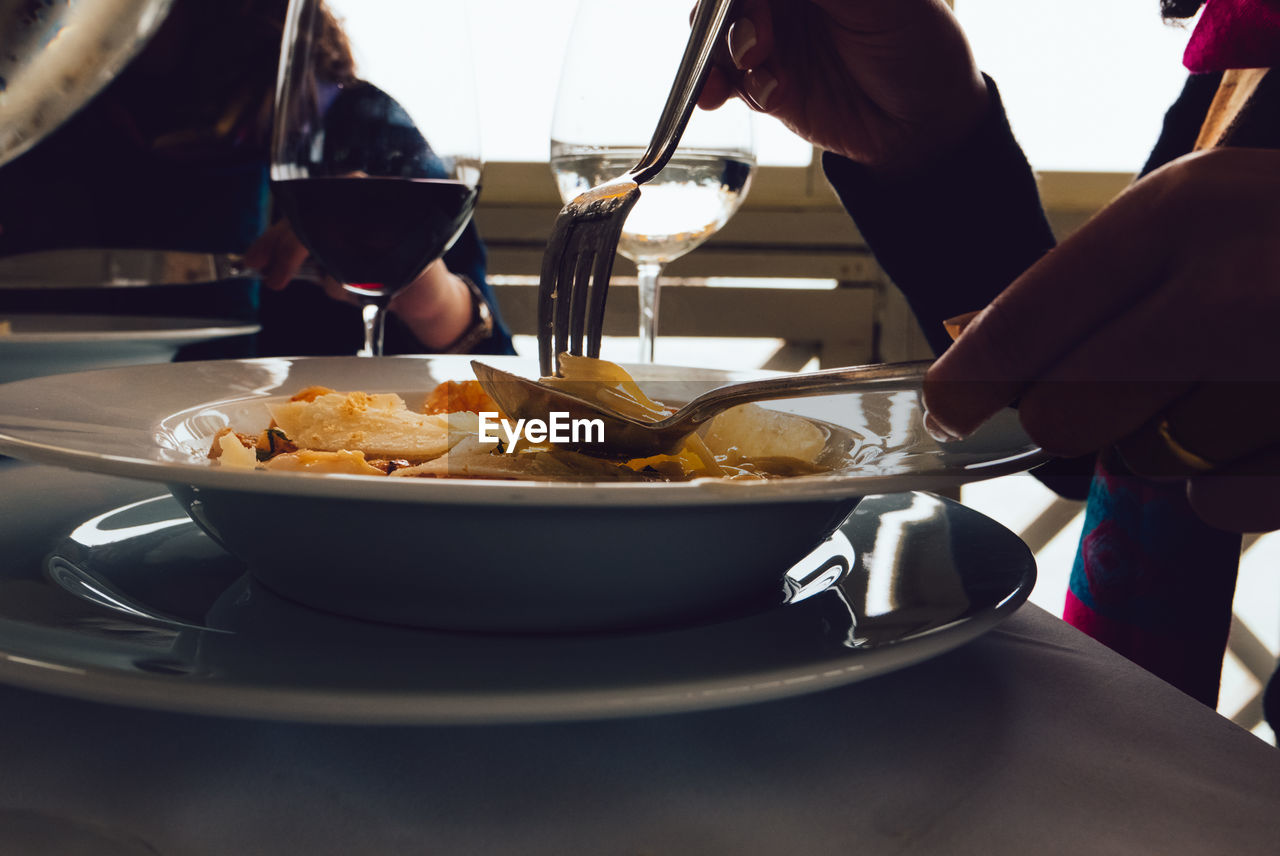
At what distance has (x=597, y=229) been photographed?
1.42ft

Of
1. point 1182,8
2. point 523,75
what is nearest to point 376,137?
point 1182,8

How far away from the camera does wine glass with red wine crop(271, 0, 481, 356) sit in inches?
20.5

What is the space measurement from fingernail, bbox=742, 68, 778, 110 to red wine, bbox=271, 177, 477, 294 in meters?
0.20

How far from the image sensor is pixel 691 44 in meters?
0.41

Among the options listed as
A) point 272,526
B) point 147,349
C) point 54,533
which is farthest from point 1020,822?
point 147,349

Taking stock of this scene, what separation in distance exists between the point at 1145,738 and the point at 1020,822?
6cm

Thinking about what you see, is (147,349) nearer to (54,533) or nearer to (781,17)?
(54,533)

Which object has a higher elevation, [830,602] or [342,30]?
[342,30]

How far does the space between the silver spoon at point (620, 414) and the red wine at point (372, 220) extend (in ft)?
0.82

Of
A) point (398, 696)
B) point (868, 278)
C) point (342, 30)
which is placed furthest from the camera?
point (868, 278)

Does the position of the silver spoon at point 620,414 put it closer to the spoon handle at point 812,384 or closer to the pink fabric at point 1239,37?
the spoon handle at point 812,384

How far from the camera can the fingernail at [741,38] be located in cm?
58

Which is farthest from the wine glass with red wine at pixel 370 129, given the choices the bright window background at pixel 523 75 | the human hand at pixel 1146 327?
the bright window background at pixel 523 75

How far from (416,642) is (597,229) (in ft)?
0.85
